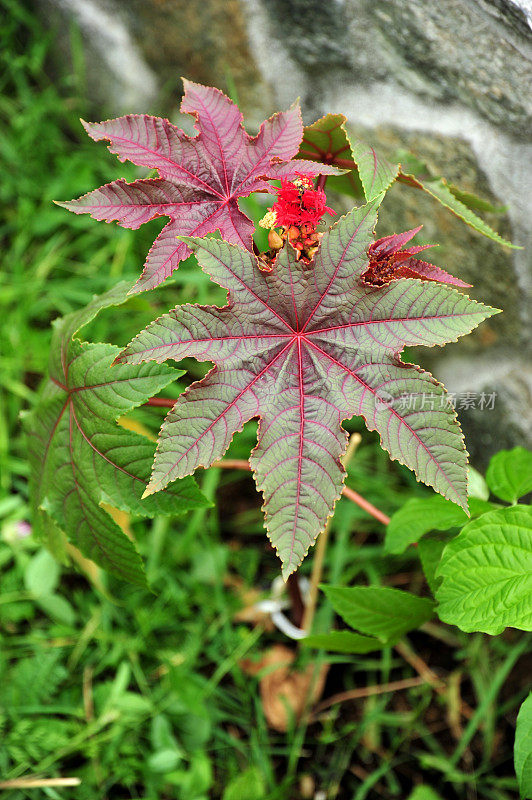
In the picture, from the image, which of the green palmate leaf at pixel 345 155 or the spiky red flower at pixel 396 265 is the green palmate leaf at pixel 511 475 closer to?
the spiky red flower at pixel 396 265

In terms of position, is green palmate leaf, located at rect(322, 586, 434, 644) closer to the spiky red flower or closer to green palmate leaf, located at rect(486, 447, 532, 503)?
green palmate leaf, located at rect(486, 447, 532, 503)

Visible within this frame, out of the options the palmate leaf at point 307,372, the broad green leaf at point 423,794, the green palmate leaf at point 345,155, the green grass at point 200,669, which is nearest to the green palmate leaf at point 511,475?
the palmate leaf at point 307,372

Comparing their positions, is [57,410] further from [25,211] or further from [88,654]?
[25,211]

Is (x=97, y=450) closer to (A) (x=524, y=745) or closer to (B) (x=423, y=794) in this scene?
(A) (x=524, y=745)

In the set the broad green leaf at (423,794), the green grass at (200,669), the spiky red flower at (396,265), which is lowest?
the green grass at (200,669)

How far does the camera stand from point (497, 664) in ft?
5.56

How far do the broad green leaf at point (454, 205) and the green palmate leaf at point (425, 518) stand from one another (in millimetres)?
445

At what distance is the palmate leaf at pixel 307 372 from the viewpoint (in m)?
0.86

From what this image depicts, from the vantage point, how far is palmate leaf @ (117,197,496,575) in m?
0.86

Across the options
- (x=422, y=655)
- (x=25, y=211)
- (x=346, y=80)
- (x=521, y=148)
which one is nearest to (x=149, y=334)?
(x=521, y=148)

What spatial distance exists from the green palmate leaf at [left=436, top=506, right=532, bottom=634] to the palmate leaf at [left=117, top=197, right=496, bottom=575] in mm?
183

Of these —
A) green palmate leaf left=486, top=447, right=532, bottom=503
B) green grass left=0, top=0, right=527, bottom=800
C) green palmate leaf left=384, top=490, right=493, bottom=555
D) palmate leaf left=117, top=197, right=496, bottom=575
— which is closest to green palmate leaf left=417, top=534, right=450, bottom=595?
green palmate leaf left=384, top=490, right=493, bottom=555

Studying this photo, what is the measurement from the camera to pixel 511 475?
112 centimetres

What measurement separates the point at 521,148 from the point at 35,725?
1773 millimetres
